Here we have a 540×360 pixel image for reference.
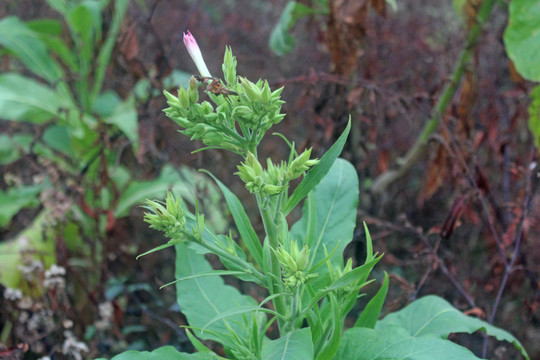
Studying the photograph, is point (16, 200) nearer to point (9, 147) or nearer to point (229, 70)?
point (9, 147)

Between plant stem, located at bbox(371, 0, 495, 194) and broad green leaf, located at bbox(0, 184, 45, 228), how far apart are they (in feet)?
6.03

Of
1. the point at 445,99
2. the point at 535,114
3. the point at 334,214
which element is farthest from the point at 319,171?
the point at 445,99

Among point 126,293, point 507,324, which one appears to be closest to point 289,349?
point 126,293

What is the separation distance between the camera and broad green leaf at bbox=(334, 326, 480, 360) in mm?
1060

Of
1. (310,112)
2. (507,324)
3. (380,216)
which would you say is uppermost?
(310,112)

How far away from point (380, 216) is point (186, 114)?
5.77ft

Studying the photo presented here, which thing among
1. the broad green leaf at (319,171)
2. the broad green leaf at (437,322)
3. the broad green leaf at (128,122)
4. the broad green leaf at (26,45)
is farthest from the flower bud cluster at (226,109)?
Result: the broad green leaf at (26,45)

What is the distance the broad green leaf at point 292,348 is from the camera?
1.03 m

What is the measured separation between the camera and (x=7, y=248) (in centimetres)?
241

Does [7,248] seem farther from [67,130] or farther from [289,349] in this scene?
[289,349]

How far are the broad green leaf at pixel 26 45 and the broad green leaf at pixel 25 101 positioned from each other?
0.14 m

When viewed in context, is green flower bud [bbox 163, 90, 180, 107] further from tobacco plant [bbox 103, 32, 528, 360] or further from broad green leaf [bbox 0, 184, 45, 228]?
broad green leaf [bbox 0, 184, 45, 228]

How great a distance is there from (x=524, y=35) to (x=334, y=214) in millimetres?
1413

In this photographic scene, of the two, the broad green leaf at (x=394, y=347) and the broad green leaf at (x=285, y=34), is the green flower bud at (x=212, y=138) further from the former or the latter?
the broad green leaf at (x=285, y=34)
